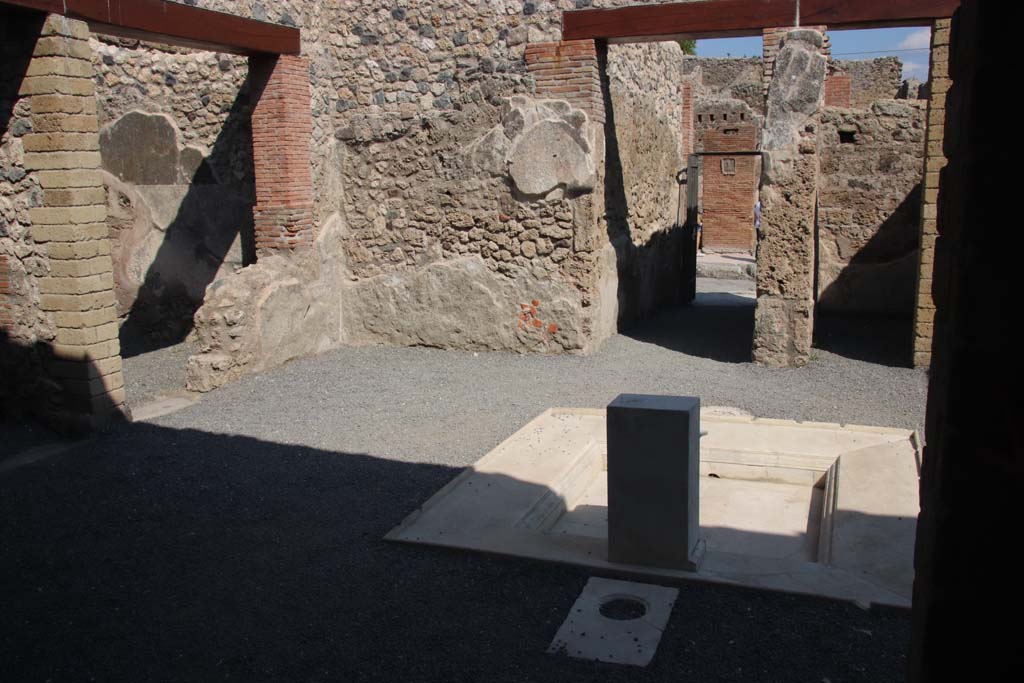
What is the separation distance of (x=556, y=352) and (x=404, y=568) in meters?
4.67

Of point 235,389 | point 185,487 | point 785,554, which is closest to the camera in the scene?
point 785,554

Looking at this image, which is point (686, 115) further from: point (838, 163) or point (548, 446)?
point (548, 446)

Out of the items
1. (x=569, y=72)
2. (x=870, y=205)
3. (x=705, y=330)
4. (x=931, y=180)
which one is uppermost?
(x=569, y=72)

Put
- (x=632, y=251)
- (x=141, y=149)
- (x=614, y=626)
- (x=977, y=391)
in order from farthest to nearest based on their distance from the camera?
(x=632, y=251), (x=141, y=149), (x=614, y=626), (x=977, y=391)

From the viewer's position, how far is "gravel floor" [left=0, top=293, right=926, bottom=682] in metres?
3.31

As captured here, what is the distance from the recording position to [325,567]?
13.6 feet

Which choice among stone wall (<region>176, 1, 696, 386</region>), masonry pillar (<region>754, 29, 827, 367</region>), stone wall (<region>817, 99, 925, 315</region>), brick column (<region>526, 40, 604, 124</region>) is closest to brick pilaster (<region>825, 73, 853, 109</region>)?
stone wall (<region>817, 99, 925, 315</region>)

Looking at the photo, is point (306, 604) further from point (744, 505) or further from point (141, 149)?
point (141, 149)

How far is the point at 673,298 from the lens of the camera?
1156cm

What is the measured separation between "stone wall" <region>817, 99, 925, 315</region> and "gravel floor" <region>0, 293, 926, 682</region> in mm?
3140

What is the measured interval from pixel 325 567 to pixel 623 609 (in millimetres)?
1405

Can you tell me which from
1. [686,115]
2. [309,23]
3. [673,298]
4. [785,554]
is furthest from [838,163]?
[785,554]

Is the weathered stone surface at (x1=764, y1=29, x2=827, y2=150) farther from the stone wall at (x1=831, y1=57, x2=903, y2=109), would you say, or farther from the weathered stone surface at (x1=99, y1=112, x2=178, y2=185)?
the stone wall at (x1=831, y1=57, x2=903, y2=109)

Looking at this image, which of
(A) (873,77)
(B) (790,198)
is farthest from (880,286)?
(A) (873,77)
